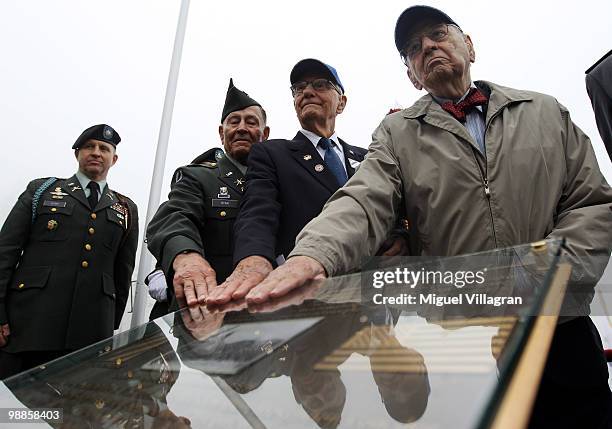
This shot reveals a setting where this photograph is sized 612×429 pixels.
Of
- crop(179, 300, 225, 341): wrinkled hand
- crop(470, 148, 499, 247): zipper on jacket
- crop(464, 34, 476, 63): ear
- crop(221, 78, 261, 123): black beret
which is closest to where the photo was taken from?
crop(179, 300, 225, 341): wrinkled hand

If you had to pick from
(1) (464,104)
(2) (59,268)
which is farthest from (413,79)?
(2) (59,268)

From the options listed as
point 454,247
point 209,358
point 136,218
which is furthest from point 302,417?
point 136,218

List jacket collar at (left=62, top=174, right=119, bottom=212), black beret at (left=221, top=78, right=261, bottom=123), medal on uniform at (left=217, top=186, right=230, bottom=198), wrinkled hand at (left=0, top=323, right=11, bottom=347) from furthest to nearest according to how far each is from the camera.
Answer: jacket collar at (left=62, top=174, right=119, bottom=212)
wrinkled hand at (left=0, top=323, right=11, bottom=347)
black beret at (left=221, top=78, right=261, bottom=123)
medal on uniform at (left=217, top=186, right=230, bottom=198)

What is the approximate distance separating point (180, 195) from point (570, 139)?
52.6 inches

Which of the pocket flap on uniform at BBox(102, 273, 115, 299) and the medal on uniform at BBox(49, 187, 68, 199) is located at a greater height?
the medal on uniform at BBox(49, 187, 68, 199)

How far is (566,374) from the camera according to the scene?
0.96 meters

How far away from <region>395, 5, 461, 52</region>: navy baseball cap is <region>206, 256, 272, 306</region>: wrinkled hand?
90 centimetres

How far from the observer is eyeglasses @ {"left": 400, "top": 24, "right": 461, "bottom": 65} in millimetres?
1440

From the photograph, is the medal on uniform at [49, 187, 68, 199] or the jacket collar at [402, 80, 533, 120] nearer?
the jacket collar at [402, 80, 533, 120]

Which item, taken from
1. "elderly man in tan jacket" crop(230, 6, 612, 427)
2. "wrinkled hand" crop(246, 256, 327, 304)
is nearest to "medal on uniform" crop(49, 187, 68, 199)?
"elderly man in tan jacket" crop(230, 6, 612, 427)

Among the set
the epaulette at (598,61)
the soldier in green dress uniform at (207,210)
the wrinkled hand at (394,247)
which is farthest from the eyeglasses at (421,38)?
the soldier in green dress uniform at (207,210)

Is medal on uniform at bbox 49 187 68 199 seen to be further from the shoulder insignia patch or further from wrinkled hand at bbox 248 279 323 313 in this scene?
wrinkled hand at bbox 248 279 323 313

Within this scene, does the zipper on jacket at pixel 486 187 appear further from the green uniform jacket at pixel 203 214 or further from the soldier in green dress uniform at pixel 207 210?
the green uniform jacket at pixel 203 214

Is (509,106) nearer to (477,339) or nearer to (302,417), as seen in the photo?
(477,339)
